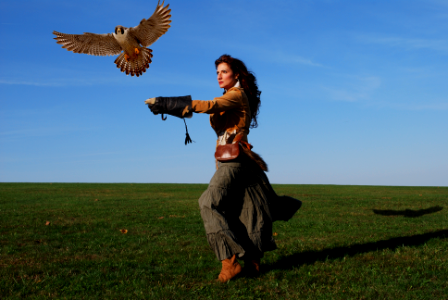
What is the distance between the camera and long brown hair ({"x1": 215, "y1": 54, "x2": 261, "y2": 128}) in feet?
16.8

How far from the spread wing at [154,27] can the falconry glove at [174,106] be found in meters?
1.68

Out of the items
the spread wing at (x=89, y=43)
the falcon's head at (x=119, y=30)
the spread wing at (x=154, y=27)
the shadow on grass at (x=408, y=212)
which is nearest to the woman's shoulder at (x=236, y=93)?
the spread wing at (x=154, y=27)

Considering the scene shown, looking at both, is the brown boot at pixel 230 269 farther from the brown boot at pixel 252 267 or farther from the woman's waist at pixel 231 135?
the woman's waist at pixel 231 135

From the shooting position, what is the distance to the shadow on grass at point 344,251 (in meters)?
5.76

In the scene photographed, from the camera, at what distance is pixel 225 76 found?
5.09m

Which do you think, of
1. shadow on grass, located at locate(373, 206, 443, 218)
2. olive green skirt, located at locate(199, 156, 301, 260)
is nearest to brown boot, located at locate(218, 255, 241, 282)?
olive green skirt, located at locate(199, 156, 301, 260)

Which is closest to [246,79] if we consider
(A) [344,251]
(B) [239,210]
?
(B) [239,210]

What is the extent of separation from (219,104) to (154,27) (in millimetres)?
2561

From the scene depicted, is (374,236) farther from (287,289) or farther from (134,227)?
(134,227)

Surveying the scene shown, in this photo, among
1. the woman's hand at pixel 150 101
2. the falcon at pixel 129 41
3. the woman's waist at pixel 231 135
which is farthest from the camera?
the falcon at pixel 129 41

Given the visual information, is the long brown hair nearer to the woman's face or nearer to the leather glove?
the woman's face

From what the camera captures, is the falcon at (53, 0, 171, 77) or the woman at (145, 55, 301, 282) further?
the falcon at (53, 0, 171, 77)

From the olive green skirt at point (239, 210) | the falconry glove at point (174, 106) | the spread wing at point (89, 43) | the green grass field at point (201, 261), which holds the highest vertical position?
the spread wing at point (89, 43)

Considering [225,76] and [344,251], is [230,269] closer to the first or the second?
[225,76]
